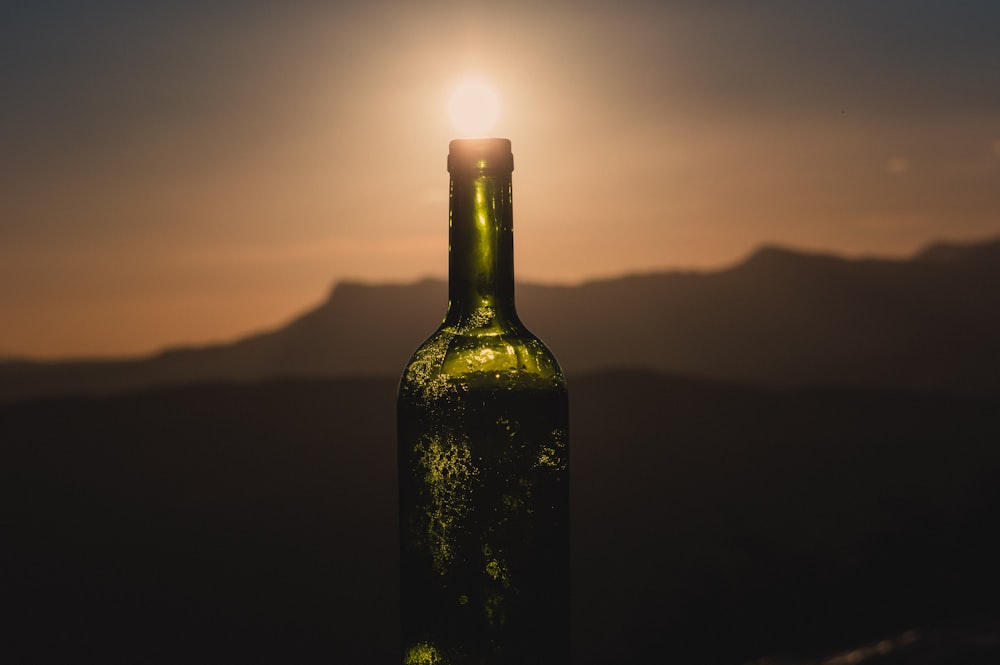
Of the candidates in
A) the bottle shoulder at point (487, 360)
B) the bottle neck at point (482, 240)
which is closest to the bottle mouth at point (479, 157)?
the bottle neck at point (482, 240)

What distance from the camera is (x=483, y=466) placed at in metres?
1.48

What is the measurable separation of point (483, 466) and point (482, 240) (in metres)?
0.33

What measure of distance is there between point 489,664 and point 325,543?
9.65 meters

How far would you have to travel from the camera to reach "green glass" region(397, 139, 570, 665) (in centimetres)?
145

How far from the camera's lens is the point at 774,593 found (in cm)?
1062

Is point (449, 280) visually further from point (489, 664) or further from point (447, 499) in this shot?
point (489, 664)

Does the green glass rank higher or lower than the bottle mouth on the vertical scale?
lower

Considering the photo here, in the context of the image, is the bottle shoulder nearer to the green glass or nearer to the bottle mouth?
the green glass

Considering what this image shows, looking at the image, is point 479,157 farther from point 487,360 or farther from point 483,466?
point 483,466

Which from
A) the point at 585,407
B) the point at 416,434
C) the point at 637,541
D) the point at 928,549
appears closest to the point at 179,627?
the point at 637,541

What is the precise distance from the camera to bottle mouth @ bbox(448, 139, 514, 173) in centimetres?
152

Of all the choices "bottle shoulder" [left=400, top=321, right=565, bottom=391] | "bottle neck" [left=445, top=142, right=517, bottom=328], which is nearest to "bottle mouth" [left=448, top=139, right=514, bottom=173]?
"bottle neck" [left=445, top=142, right=517, bottom=328]

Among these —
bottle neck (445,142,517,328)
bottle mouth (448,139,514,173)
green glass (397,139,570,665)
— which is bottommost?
green glass (397,139,570,665)

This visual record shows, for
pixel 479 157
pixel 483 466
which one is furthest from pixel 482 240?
pixel 483 466
